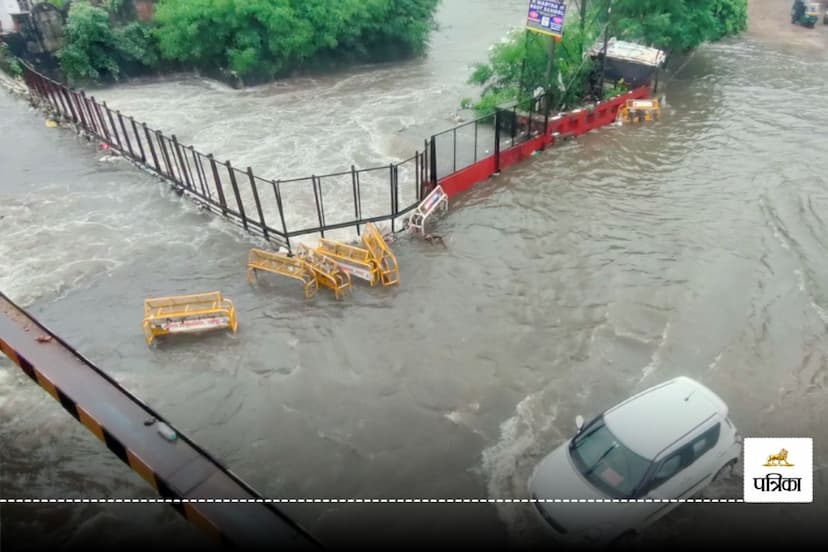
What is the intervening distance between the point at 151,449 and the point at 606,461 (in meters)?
5.66

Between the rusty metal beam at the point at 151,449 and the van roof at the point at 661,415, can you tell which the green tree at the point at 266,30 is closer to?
the rusty metal beam at the point at 151,449

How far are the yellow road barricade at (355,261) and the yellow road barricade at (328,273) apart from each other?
0.12 metres

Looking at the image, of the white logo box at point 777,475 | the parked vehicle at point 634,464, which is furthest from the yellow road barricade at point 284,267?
the white logo box at point 777,475

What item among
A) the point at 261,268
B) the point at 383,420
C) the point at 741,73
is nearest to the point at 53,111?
the point at 261,268

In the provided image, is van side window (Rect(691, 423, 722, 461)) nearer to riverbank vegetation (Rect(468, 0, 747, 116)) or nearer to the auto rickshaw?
riverbank vegetation (Rect(468, 0, 747, 116))

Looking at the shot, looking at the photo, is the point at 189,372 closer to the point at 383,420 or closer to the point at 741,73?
the point at 383,420

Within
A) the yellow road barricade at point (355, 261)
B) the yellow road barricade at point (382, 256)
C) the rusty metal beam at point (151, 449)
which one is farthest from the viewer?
the yellow road barricade at point (382, 256)

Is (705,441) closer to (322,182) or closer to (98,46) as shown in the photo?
(322,182)

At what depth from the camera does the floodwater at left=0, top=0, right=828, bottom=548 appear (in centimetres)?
924

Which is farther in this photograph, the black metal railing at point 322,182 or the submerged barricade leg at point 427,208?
the submerged barricade leg at point 427,208

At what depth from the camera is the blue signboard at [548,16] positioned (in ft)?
61.0

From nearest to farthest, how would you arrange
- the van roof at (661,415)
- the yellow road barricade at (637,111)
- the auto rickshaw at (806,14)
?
the van roof at (661,415), the yellow road barricade at (637,111), the auto rickshaw at (806,14)

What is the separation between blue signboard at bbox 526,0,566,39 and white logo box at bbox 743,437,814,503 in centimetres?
1403

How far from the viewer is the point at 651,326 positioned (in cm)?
1245
